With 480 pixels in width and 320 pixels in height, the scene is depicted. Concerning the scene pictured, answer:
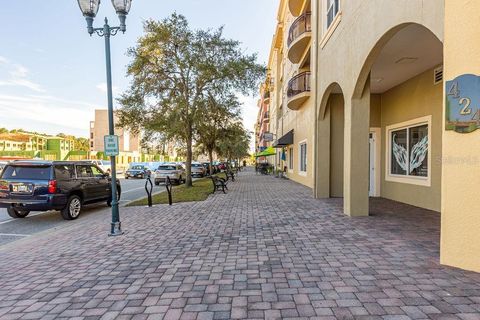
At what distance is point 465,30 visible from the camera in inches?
155

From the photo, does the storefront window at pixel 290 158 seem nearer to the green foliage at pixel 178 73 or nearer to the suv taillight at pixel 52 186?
the green foliage at pixel 178 73


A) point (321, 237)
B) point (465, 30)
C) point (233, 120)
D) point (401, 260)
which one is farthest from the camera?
point (233, 120)

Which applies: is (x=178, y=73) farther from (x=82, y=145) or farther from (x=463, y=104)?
(x=82, y=145)

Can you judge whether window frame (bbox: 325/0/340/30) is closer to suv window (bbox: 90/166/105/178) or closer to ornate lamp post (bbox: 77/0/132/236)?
ornate lamp post (bbox: 77/0/132/236)

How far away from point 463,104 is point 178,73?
1489cm

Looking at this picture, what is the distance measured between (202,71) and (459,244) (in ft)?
45.5

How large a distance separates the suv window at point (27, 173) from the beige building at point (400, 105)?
8.56m

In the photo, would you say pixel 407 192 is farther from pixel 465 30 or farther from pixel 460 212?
pixel 465 30

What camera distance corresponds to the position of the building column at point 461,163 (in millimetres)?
3881

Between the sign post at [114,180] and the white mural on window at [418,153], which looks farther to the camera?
the white mural on window at [418,153]

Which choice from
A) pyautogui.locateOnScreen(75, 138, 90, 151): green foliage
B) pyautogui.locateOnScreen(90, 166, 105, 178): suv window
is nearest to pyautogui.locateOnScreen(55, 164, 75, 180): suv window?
pyautogui.locateOnScreen(90, 166, 105, 178): suv window

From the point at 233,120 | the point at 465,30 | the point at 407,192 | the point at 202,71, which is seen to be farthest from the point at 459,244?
the point at 233,120

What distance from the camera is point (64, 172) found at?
8.97 metres

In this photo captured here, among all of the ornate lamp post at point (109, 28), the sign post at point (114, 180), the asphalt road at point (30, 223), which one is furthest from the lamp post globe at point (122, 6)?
the asphalt road at point (30, 223)
